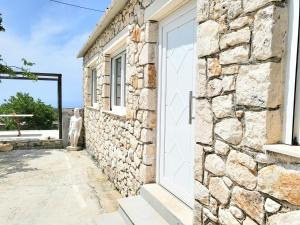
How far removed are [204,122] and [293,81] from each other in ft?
2.67

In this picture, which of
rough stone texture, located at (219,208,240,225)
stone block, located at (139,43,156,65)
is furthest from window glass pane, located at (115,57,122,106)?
rough stone texture, located at (219,208,240,225)

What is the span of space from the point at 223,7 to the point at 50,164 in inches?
261

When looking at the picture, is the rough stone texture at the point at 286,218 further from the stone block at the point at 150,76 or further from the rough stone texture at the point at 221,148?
the stone block at the point at 150,76

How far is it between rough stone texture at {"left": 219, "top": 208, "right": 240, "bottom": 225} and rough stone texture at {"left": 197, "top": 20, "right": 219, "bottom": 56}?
3.90ft

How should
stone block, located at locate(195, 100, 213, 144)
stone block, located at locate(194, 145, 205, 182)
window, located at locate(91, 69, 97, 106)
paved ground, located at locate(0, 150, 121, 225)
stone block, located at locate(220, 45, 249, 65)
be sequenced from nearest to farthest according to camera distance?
1. stone block, located at locate(220, 45, 249, 65)
2. stone block, located at locate(195, 100, 213, 144)
3. stone block, located at locate(194, 145, 205, 182)
4. paved ground, located at locate(0, 150, 121, 225)
5. window, located at locate(91, 69, 97, 106)

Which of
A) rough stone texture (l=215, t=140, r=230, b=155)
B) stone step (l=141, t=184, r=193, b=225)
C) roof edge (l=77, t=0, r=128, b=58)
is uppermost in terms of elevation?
roof edge (l=77, t=0, r=128, b=58)

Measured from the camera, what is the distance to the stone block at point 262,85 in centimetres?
162

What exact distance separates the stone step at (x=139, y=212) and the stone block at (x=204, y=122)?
113 cm

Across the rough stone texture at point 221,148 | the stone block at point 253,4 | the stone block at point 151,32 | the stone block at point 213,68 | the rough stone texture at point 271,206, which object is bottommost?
the rough stone texture at point 271,206

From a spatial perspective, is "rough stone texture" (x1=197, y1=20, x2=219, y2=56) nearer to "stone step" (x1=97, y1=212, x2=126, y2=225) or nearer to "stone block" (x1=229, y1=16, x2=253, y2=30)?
"stone block" (x1=229, y1=16, x2=253, y2=30)

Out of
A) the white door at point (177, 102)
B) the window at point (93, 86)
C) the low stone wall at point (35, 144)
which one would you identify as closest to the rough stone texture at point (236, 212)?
the white door at point (177, 102)

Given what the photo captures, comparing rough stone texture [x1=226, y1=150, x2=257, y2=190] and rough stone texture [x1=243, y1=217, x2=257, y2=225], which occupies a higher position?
rough stone texture [x1=226, y1=150, x2=257, y2=190]

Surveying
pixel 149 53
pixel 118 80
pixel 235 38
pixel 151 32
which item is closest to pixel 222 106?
pixel 235 38

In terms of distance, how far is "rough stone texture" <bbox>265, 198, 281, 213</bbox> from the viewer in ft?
5.16
